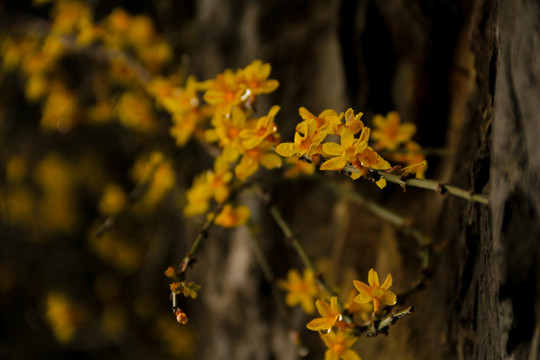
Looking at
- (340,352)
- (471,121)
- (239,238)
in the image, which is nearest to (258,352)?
(239,238)

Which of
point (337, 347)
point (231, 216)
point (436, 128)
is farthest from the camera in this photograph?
point (436, 128)

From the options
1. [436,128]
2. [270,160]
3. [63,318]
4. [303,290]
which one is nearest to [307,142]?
[270,160]

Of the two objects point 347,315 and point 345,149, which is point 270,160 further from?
point 347,315

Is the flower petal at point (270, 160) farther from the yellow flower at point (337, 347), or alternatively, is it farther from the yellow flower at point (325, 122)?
the yellow flower at point (337, 347)

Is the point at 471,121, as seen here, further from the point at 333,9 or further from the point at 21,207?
the point at 21,207

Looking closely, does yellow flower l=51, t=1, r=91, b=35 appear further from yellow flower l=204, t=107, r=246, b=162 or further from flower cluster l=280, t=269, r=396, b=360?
flower cluster l=280, t=269, r=396, b=360
